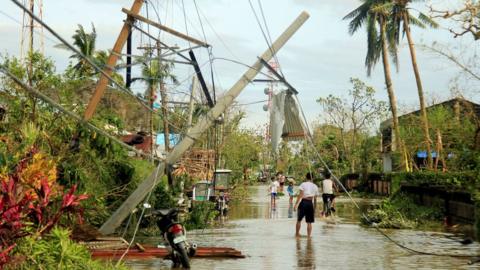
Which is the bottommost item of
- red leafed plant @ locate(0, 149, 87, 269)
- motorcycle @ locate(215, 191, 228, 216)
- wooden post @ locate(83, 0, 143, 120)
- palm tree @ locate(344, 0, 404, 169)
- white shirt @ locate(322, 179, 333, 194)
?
red leafed plant @ locate(0, 149, 87, 269)

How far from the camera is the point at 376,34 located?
51.8 meters

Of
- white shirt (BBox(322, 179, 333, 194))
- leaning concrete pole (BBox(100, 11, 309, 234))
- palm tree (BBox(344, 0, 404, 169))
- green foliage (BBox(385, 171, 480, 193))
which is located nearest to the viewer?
leaning concrete pole (BBox(100, 11, 309, 234))

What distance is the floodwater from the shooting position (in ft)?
47.0

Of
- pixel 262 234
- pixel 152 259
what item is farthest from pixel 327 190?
pixel 152 259

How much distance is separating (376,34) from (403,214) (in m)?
27.6

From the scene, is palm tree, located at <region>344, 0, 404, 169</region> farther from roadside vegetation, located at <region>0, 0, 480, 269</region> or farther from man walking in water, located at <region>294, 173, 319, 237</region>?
man walking in water, located at <region>294, 173, 319, 237</region>

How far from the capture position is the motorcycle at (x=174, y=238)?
1346 centimetres

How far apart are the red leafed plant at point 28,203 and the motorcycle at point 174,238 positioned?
2.40 meters

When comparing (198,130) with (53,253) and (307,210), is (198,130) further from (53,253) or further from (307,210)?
(53,253)

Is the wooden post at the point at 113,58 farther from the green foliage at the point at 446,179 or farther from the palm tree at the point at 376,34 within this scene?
the palm tree at the point at 376,34

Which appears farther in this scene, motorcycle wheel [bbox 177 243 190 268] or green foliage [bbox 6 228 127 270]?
motorcycle wheel [bbox 177 243 190 268]

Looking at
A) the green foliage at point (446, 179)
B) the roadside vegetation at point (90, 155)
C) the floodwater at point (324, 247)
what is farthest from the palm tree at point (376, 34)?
the floodwater at point (324, 247)

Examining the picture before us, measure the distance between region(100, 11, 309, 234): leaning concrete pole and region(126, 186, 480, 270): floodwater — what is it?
2.19 m

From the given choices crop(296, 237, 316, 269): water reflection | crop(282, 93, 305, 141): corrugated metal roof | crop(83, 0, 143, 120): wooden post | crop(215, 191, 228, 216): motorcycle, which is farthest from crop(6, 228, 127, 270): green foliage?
crop(215, 191, 228, 216): motorcycle
